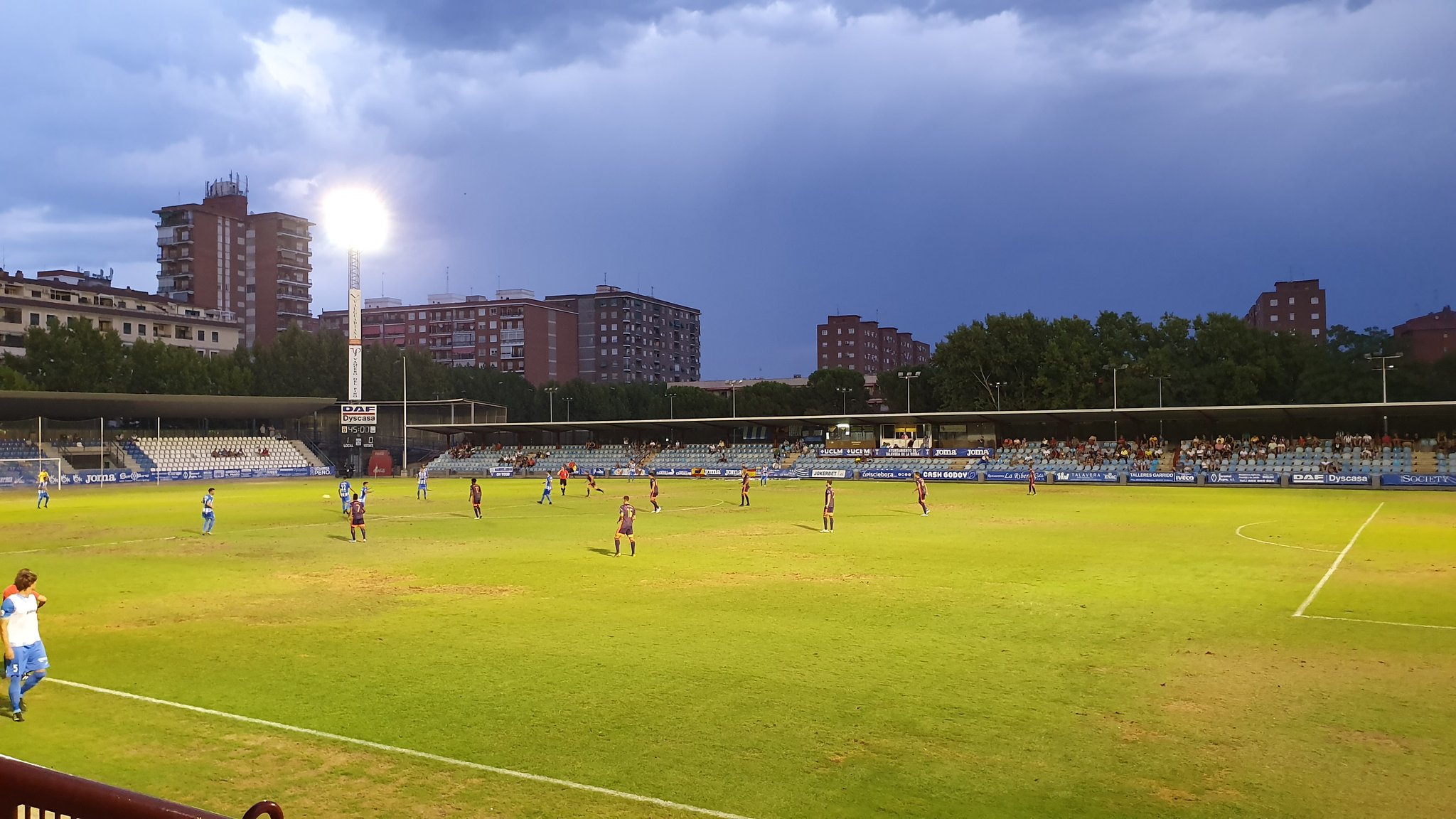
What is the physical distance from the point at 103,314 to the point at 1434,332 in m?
169

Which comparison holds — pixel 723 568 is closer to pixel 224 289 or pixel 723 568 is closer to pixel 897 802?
pixel 897 802

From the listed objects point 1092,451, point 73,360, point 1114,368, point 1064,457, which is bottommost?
point 1064,457

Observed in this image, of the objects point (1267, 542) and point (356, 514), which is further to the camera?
point (356, 514)

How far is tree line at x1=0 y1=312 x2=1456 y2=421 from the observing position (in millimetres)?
91188

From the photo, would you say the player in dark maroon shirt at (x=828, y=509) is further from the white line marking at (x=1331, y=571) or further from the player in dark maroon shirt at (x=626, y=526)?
the white line marking at (x=1331, y=571)

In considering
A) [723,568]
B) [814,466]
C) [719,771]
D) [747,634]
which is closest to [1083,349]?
[814,466]

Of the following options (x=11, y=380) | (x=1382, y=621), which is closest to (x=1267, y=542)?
(x=1382, y=621)

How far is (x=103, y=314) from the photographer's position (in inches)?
4498

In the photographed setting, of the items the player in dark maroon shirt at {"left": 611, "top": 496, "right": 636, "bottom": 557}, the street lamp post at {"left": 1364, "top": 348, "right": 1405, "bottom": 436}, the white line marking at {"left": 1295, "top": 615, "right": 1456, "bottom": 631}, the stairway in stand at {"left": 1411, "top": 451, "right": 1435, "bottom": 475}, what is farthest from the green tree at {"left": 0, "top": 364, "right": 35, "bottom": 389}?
the street lamp post at {"left": 1364, "top": 348, "right": 1405, "bottom": 436}

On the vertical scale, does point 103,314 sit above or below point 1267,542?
above

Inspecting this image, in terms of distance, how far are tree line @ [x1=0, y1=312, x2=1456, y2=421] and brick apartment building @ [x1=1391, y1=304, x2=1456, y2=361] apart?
2592cm

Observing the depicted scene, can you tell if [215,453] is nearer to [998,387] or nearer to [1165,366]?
[998,387]

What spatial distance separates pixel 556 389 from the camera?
135125 millimetres

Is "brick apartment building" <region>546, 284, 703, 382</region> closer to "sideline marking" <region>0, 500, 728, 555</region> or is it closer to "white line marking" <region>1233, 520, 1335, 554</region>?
"sideline marking" <region>0, 500, 728, 555</region>
